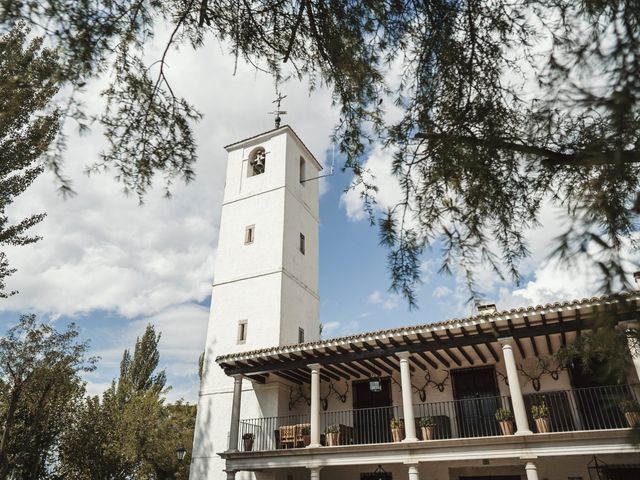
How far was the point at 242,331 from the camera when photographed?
1550 cm

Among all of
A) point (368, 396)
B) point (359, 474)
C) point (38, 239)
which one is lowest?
point (359, 474)

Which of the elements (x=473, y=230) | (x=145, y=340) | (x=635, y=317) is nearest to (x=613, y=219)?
(x=635, y=317)

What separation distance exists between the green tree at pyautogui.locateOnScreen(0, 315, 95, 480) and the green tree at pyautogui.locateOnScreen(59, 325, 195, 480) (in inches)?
33.7

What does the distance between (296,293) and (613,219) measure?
14.4m

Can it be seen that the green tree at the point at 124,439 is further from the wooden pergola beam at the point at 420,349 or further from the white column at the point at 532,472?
the white column at the point at 532,472

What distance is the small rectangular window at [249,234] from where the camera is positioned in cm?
1706

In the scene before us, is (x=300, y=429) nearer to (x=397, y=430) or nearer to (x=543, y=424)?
(x=397, y=430)

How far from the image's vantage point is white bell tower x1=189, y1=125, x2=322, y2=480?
1405cm

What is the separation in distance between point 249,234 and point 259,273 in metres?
1.87

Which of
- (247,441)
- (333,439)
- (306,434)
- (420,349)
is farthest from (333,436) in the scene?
(420,349)

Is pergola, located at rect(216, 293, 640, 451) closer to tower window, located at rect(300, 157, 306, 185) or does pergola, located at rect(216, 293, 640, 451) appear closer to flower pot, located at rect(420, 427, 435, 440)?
flower pot, located at rect(420, 427, 435, 440)

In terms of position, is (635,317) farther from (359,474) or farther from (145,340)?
(145,340)

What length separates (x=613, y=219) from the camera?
2.13 meters

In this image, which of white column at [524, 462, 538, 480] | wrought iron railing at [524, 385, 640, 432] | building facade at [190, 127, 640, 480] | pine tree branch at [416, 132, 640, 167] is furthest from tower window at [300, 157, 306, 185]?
pine tree branch at [416, 132, 640, 167]
